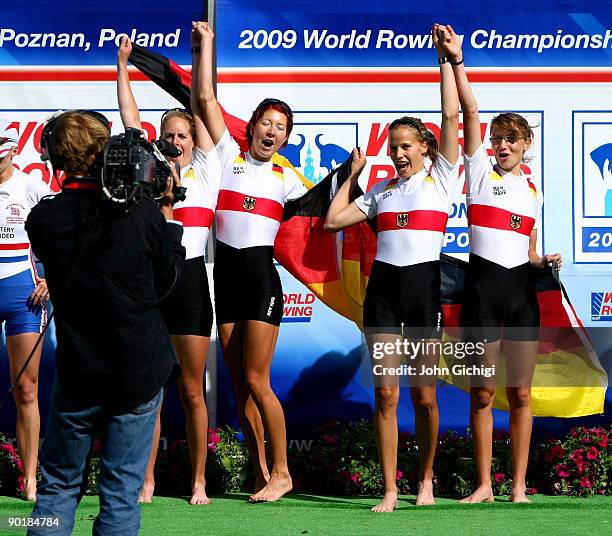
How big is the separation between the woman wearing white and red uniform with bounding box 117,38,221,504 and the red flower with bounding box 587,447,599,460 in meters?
2.18

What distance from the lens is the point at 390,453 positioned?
222 inches

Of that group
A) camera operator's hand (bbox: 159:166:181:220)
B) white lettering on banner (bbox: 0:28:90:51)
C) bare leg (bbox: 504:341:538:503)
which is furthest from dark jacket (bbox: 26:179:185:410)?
white lettering on banner (bbox: 0:28:90:51)

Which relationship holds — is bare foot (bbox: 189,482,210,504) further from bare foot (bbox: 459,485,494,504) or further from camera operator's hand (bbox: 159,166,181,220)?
camera operator's hand (bbox: 159,166,181,220)

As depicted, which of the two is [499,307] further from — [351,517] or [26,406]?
[26,406]

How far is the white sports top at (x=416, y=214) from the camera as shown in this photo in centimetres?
571

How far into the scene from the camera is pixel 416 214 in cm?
Answer: 572

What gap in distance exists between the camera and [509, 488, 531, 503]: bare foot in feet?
18.9

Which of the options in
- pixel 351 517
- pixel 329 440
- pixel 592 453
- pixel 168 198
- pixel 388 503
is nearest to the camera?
pixel 168 198

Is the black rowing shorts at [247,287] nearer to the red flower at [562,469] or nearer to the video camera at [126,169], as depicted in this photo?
the red flower at [562,469]

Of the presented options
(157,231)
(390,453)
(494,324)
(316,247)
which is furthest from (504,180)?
(157,231)

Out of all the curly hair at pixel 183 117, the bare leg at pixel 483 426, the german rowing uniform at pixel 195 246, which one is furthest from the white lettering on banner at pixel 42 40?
the bare leg at pixel 483 426

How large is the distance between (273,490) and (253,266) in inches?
47.8

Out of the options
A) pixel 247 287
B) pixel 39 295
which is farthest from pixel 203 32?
pixel 39 295

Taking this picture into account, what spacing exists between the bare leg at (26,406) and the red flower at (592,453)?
3117mm
